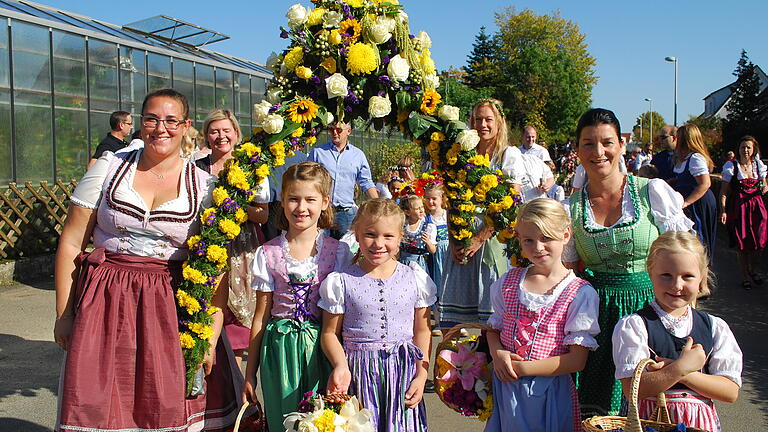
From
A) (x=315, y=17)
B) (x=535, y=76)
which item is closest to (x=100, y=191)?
(x=315, y=17)

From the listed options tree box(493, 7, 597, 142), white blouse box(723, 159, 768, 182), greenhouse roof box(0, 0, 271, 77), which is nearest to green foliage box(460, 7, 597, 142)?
tree box(493, 7, 597, 142)

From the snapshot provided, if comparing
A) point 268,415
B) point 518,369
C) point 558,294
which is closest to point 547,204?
point 558,294

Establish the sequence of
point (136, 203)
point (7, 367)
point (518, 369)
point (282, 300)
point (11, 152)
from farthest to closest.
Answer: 1. point (11, 152)
2. point (7, 367)
3. point (282, 300)
4. point (136, 203)
5. point (518, 369)

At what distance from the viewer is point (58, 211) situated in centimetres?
1002

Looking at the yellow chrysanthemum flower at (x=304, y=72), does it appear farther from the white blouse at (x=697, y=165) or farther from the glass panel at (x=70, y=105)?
the glass panel at (x=70, y=105)

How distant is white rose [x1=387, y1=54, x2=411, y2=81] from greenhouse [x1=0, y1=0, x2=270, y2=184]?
8.08m

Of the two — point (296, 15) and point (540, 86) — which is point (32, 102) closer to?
point (296, 15)

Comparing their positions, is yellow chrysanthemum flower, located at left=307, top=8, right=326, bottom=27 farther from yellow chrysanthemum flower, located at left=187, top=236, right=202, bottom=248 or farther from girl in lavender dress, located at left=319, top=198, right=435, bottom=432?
yellow chrysanthemum flower, located at left=187, top=236, right=202, bottom=248

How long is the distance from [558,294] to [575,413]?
533 millimetres

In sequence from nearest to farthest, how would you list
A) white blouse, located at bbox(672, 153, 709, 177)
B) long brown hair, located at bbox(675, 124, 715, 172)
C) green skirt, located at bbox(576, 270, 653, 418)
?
green skirt, located at bbox(576, 270, 653, 418), white blouse, located at bbox(672, 153, 709, 177), long brown hair, located at bbox(675, 124, 715, 172)

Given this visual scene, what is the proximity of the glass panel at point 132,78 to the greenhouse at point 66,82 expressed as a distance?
2cm

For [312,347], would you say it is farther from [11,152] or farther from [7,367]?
[11,152]

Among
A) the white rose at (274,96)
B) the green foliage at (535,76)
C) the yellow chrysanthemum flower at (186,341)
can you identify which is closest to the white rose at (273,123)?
the white rose at (274,96)

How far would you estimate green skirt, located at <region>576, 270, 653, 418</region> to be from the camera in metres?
3.13
